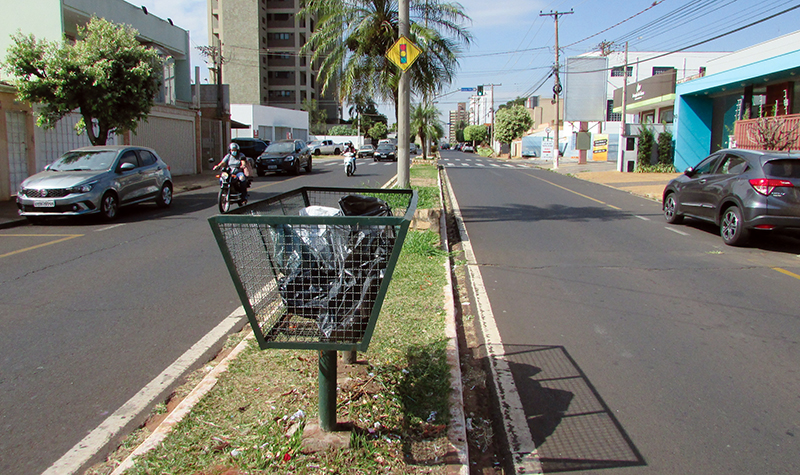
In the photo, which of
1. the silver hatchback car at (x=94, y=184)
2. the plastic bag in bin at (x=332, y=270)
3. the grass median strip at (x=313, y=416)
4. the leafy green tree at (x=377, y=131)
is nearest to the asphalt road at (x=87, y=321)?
the grass median strip at (x=313, y=416)

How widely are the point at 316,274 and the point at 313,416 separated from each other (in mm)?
992

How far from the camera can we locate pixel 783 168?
9.52m

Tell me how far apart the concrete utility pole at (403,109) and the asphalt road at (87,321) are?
4.12 meters

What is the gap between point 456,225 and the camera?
12359 millimetres

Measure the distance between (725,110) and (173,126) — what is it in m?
26.1

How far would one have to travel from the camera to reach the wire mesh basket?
2.91 metres

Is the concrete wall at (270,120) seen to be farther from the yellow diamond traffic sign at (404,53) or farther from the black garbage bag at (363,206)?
the black garbage bag at (363,206)

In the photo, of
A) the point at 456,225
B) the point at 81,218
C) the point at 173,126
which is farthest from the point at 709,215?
the point at 173,126

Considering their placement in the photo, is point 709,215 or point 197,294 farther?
point 709,215

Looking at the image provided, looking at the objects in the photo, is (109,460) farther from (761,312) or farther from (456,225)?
(456,225)

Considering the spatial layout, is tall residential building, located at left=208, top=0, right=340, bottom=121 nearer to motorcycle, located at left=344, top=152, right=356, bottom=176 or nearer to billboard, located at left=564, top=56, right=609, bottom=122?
billboard, located at left=564, top=56, right=609, bottom=122

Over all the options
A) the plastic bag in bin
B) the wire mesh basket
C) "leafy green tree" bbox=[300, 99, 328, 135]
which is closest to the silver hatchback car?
the wire mesh basket

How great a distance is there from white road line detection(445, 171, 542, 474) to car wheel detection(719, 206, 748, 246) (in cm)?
539

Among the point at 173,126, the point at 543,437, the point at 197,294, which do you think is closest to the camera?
the point at 543,437
